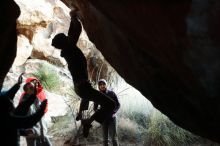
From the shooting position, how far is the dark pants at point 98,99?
7.12 m

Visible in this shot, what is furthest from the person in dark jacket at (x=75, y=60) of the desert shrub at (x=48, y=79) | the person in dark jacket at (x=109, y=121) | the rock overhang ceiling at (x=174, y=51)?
the desert shrub at (x=48, y=79)

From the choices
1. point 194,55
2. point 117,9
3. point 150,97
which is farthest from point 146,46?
point 150,97

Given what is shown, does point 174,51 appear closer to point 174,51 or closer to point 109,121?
point 174,51

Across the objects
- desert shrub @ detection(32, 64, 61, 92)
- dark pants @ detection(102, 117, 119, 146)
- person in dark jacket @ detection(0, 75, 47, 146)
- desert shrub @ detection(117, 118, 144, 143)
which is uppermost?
desert shrub @ detection(32, 64, 61, 92)

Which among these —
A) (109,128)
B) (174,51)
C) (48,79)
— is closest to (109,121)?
(109,128)

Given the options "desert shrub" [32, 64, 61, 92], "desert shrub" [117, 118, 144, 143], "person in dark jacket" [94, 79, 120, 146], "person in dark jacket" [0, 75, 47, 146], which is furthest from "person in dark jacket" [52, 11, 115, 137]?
"desert shrub" [32, 64, 61, 92]

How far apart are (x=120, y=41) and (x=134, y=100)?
25.0ft

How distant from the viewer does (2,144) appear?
17.8ft

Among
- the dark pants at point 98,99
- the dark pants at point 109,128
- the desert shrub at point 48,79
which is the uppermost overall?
the desert shrub at point 48,79

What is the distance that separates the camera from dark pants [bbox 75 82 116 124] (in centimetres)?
712

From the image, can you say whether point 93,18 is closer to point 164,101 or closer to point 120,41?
point 120,41

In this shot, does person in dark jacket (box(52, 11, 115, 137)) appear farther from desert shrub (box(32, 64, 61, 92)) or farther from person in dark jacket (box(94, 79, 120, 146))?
desert shrub (box(32, 64, 61, 92))

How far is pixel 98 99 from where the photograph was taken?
298 inches

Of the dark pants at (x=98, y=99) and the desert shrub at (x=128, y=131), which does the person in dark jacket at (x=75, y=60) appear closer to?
the dark pants at (x=98, y=99)
